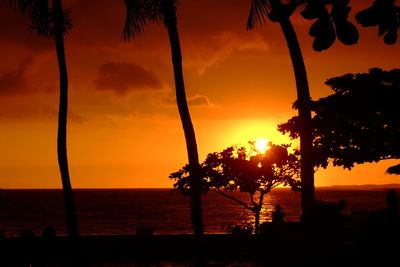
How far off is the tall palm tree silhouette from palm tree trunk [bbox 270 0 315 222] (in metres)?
3.92

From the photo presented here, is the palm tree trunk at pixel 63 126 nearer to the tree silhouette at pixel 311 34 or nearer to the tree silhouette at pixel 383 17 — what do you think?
the tree silhouette at pixel 311 34

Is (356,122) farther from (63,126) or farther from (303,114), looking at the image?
(63,126)

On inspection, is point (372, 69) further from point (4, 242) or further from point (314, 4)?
point (4, 242)

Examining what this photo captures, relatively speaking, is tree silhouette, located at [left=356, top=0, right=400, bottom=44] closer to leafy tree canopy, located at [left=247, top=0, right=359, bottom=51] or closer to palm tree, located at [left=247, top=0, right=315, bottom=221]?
leafy tree canopy, located at [left=247, top=0, right=359, bottom=51]

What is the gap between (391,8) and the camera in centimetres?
328

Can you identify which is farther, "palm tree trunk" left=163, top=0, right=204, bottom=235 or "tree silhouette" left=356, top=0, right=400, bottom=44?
"palm tree trunk" left=163, top=0, right=204, bottom=235

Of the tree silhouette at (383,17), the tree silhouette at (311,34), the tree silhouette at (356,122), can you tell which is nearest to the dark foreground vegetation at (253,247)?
the tree silhouette at (311,34)

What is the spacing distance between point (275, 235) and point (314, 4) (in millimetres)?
11966

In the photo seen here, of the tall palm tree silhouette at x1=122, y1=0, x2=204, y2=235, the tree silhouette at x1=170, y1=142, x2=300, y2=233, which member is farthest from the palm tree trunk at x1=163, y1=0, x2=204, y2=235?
the tree silhouette at x1=170, y1=142, x2=300, y2=233

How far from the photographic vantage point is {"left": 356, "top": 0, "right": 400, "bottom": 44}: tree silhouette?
10.4 ft

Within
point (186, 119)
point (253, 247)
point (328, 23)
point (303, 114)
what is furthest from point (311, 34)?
point (253, 247)

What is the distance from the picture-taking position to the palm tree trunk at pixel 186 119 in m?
17.4

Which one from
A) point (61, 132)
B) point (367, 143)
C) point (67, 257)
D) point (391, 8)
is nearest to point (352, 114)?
point (367, 143)

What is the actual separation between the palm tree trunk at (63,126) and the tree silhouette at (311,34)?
685 centimetres
